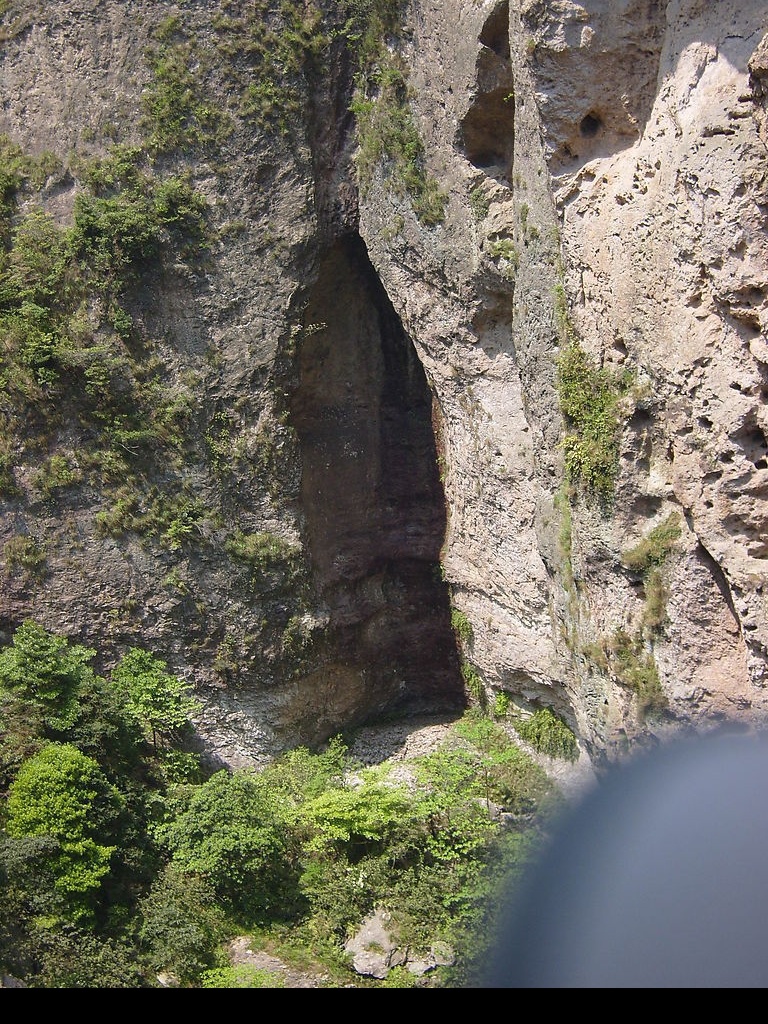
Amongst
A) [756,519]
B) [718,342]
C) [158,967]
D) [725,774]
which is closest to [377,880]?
[158,967]

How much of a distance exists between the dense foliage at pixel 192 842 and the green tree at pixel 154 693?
0.08 feet

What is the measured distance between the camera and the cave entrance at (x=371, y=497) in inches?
480

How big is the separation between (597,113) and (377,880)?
8.08 metres

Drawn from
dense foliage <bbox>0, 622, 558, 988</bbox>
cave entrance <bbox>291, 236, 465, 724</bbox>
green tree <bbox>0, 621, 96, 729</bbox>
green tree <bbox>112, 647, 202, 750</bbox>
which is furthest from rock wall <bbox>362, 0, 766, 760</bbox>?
green tree <bbox>0, 621, 96, 729</bbox>

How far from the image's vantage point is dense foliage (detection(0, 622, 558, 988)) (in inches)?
361

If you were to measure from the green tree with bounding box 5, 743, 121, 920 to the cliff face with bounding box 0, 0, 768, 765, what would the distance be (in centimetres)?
207

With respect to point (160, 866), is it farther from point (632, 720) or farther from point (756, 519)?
point (756, 519)

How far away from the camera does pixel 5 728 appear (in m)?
10.4

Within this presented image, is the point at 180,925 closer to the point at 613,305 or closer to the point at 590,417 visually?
the point at 590,417

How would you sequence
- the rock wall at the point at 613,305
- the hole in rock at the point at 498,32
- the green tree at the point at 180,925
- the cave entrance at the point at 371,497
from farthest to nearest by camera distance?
1. the cave entrance at the point at 371,497
2. the green tree at the point at 180,925
3. the hole in rock at the point at 498,32
4. the rock wall at the point at 613,305

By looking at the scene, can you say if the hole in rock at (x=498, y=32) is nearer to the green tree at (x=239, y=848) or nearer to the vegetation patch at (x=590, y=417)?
the vegetation patch at (x=590, y=417)

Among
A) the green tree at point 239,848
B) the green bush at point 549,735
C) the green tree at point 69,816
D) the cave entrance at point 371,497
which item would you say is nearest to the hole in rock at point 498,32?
the cave entrance at point 371,497

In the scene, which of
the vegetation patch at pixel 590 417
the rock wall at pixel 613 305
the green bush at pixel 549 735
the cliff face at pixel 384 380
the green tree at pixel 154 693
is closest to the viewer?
the rock wall at pixel 613 305

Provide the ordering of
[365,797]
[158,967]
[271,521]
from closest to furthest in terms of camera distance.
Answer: [158,967]
[365,797]
[271,521]
